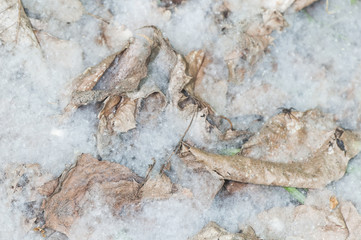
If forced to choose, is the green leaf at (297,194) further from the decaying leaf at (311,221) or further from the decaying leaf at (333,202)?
the decaying leaf at (333,202)

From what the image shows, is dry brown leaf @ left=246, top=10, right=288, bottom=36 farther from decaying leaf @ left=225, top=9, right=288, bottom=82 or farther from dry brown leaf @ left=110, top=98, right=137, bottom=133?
dry brown leaf @ left=110, top=98, right=137, bottom=133

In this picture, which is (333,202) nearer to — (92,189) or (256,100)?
(256,100)

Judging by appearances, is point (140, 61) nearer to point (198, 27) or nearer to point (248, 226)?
point (198, 27)

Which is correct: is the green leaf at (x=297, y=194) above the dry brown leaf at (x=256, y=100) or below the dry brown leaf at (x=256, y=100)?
below

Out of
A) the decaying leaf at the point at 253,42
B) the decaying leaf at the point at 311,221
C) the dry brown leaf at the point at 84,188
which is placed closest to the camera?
the dry brown leaf at the point at 84,188

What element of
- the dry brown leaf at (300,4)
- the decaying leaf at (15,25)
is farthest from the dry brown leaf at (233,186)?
the decaying leaf at (15,25)

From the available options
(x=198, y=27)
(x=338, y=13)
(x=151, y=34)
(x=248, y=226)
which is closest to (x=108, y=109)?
(x=151, y=34)
